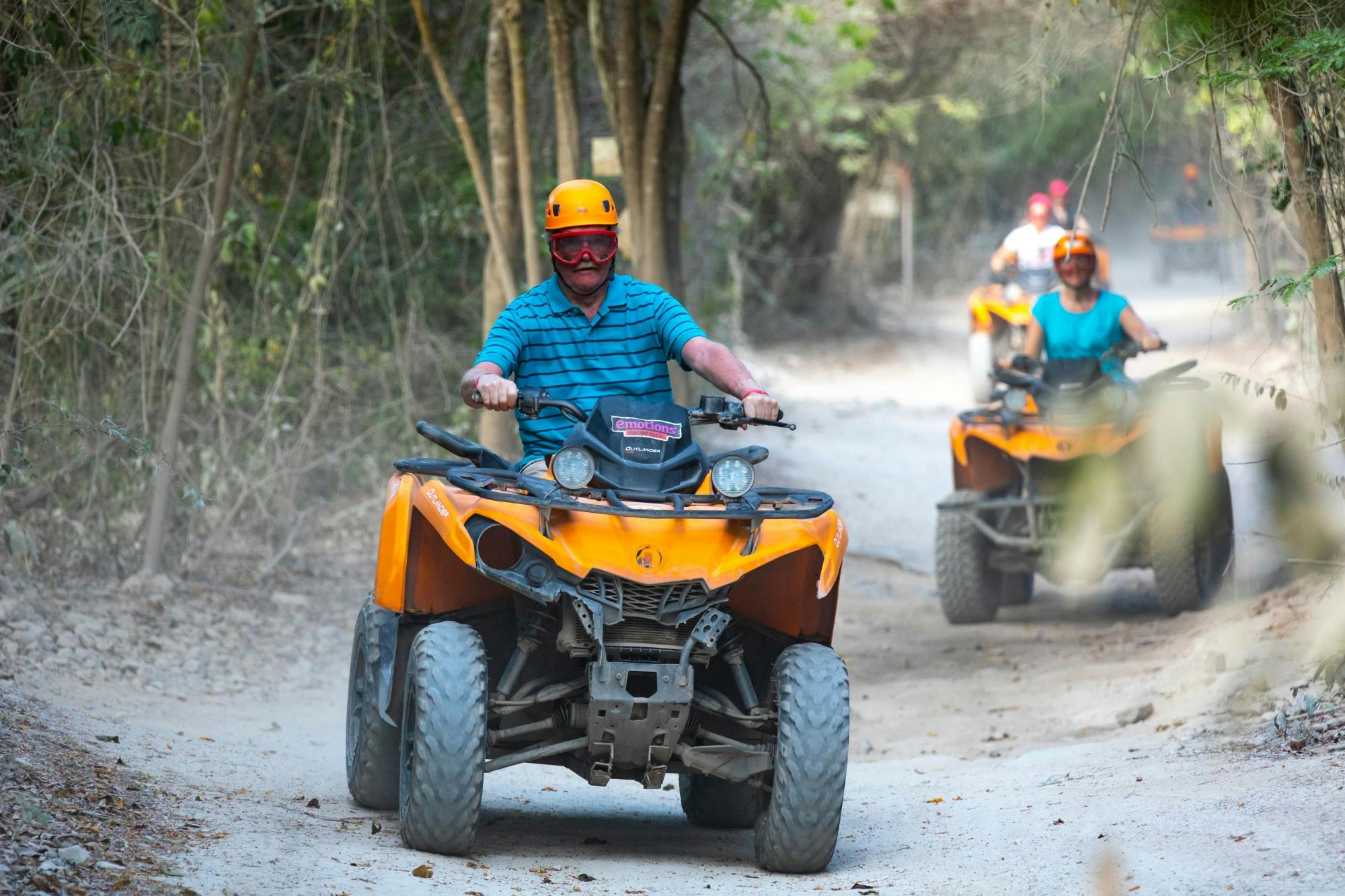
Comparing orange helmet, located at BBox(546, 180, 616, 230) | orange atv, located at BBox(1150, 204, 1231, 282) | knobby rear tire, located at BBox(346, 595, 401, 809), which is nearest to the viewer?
orange helmet, located at BBox(546, 180, 616, 230)

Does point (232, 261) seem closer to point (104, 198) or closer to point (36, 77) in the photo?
point (104, 198)

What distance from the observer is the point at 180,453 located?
978 centimetres

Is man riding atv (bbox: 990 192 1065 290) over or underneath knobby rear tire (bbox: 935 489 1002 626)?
over

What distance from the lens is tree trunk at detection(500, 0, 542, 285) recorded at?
9625mm

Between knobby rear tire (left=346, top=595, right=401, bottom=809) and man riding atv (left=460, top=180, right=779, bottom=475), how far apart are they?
2.48ft

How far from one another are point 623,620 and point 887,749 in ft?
10.3

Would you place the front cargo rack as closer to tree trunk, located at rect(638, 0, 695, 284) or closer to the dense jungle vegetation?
the dense jungle vegetation

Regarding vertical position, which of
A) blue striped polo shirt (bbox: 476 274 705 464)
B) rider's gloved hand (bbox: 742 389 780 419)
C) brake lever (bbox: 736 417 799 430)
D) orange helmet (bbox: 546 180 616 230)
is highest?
orange helmet (bbox: 546 180 616 230)

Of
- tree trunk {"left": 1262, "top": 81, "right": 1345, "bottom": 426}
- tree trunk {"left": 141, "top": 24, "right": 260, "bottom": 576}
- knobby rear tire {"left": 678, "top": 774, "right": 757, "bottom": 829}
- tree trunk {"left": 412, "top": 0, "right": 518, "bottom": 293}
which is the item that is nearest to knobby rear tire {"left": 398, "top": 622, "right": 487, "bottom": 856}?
knobby rear tire {"left": 678, "top": 774, "right": 757, "bottom": 829}

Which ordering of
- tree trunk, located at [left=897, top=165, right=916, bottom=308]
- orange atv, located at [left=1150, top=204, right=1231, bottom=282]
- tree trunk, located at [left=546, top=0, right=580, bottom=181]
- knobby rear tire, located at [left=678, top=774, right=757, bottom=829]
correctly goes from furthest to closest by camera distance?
orange atv, located at [left=1150, top=204, right=1231, bottom=282] → tree trunk, located at [left=897, top=165, right=916, bottom=308] → tree trunk, located at [left=546, top=0, right=580, bottom=181] → knobby rear tire, located at [left=678, top=774, right=757, bottom=829]

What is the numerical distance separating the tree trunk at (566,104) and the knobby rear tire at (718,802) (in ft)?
16.5

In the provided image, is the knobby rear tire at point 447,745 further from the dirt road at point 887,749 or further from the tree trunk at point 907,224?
the tree trunk at point 907,224

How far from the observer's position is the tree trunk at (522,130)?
9.62m

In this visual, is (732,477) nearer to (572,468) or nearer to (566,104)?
(572,468)
